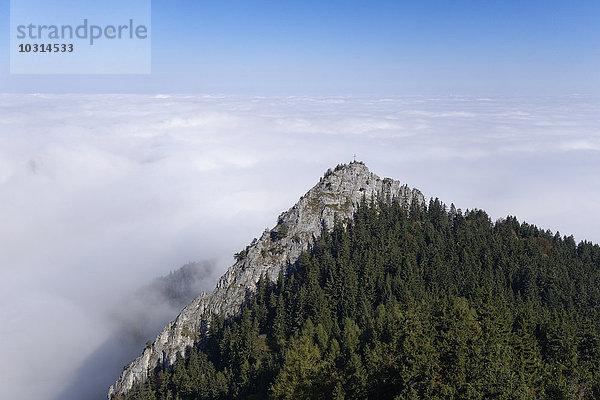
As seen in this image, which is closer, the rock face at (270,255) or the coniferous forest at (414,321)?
the coniferous forest at (414,321)

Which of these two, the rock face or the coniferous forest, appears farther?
the rock face

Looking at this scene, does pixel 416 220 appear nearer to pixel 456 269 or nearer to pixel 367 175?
pixel 367 175

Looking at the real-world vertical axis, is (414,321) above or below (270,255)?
above

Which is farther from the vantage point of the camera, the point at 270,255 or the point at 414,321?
the point at 270,255

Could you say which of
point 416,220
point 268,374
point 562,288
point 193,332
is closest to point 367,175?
point 416,220
